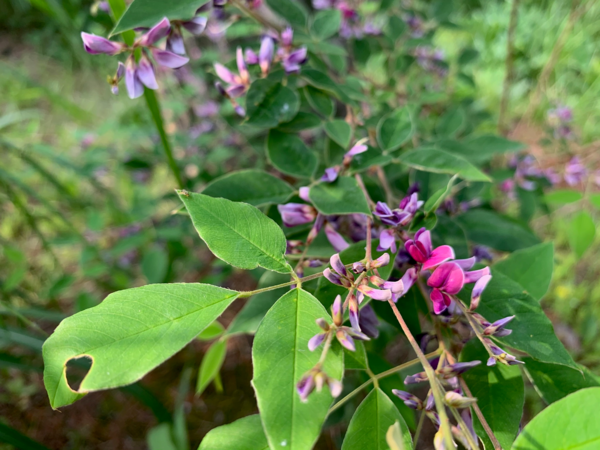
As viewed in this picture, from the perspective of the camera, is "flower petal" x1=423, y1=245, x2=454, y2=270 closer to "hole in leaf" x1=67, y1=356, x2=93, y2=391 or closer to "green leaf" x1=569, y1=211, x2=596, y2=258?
"hole in leaf" x1=67, y1=356, x2=93, y2=391

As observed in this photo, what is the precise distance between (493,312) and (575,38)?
9.59 ft

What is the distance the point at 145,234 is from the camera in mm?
1274

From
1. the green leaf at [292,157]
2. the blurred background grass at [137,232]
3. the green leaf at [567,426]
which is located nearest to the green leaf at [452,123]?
the blurred background grass at [137,232]

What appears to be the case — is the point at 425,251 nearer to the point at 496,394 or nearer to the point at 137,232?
the point at 496,394

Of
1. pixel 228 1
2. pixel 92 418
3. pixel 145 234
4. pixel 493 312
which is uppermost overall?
pixel 228 1

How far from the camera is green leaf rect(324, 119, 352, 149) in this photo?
2.03ft

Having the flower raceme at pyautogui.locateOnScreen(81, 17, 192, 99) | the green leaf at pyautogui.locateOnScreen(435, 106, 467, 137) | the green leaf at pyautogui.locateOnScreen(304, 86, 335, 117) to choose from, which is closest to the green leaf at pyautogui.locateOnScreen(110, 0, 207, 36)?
the flower raceme at pyautogui.locateOnScreen(81, 17, 192, 99)

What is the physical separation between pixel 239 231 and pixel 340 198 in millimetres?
166

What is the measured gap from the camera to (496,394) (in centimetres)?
45

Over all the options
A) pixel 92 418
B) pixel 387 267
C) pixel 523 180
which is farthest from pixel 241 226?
pixel 92 418

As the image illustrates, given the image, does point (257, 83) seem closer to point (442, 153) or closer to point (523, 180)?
point (442, 153)

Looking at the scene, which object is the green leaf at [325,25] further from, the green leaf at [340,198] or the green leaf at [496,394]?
the green leaf at [496,394]

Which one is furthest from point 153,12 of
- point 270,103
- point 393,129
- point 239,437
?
point 239,437

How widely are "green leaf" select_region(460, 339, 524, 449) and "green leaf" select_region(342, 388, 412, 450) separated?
0.10 meters
